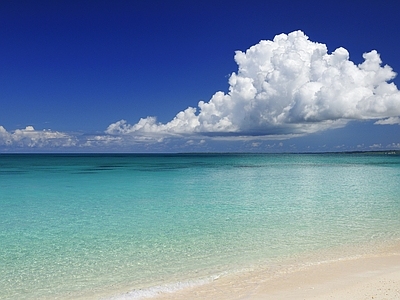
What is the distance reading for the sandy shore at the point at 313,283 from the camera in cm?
766

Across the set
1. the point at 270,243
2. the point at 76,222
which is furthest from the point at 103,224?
the point at 270,243

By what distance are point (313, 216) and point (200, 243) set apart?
292 inches

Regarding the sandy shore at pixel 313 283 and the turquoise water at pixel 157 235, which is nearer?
the sandy shore at pixel 313 283

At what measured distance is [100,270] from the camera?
9.66 meters

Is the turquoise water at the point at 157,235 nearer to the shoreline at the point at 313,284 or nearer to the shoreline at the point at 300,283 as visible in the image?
the shoreline at the point at 300,283

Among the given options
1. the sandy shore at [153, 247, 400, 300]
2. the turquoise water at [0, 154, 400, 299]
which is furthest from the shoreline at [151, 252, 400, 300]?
the turquoise water at [0, 154, 400, 299]

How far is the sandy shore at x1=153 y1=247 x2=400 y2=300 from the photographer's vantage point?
766 centimetres

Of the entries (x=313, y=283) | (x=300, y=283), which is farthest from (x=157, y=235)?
(x=313, y=283)

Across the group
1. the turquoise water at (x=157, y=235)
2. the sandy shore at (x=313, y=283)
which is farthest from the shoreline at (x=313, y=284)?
the turquoise water at (x=157, y=235)

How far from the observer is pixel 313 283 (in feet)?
27.7

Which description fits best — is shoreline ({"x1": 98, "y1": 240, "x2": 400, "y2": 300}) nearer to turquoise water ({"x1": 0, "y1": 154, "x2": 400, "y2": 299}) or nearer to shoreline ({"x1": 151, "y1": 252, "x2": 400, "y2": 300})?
shoreline ({"x1": 151, "y1": 252, "x2": 400, "y2": 300})

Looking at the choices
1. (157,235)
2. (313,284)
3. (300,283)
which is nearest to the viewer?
(313,284)

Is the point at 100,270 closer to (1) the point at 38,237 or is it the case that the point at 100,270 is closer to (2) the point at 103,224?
(1) the point at 38,237

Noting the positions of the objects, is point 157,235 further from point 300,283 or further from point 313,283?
point 313,283
